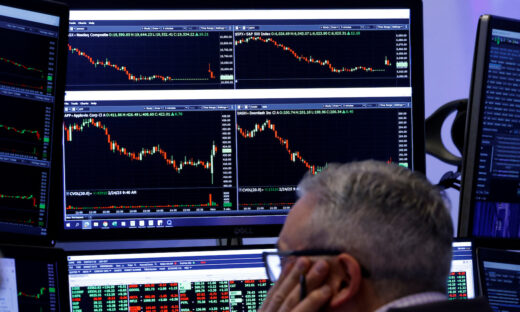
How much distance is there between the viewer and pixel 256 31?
200 centimetres

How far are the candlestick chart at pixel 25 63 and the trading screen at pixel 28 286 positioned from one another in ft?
1.22

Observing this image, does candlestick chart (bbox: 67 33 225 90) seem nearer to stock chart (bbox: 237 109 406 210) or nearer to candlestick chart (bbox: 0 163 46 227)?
stock chart (bbox: 237 109 406 210)

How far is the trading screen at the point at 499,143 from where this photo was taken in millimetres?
2006

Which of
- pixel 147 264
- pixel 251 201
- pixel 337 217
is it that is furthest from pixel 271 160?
pixel 337 217

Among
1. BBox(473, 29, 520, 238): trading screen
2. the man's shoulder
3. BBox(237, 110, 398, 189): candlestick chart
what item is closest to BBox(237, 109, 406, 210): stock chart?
BBox(237, 110, 398, 189): candlestick chart

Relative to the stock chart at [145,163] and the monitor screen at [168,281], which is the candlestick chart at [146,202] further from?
the monitor screen at [168,281]

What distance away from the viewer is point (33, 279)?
1778mm

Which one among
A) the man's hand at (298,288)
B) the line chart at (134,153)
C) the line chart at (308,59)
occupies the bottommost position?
the man's hand at (298,288)

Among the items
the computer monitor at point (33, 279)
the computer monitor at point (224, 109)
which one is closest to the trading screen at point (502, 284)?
the computer monitor at point (224, 109)

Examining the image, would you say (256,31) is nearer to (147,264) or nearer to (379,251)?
(147,264)

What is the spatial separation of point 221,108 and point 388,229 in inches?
34.2

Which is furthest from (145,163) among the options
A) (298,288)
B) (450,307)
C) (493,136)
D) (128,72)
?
(450,307)

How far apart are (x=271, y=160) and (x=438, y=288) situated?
81 centimetres

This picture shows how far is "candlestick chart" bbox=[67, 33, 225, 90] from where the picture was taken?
196 cm
